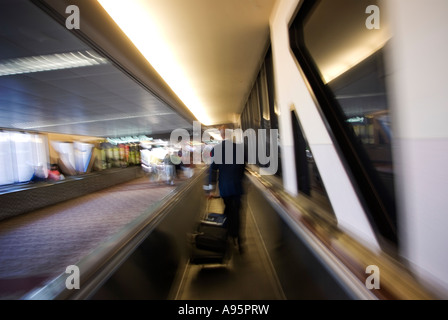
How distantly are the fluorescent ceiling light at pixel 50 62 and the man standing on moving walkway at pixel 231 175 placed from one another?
2711 millimetres

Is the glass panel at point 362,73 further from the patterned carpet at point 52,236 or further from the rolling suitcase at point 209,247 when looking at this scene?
the patterned carpet at point 52,236

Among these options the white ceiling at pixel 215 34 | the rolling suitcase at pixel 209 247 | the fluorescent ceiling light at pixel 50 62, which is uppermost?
the white ceiling at pixel 215 34

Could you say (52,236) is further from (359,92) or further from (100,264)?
(359,92)

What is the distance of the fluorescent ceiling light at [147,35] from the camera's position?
3161 mm

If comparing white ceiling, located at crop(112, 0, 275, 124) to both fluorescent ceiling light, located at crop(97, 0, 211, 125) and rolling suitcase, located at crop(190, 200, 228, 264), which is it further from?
rolling suitcase, located at crop(190, 200, 228, 264)

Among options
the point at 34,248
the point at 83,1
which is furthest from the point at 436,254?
the point at 34,248

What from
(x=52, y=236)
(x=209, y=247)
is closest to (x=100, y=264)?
(x=209, y=247)

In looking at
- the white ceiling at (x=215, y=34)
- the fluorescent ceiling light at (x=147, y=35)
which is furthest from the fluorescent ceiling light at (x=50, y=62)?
the white ceiling at (x=215, y=34)

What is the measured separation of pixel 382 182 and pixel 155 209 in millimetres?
2294

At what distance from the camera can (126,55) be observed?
4.02 metres

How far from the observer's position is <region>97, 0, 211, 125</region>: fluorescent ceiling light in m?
3.16

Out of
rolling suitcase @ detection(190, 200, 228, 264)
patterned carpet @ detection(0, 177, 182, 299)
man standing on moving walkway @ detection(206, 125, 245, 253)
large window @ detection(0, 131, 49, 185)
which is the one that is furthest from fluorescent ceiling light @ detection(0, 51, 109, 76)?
large window @ detection(0, 131, 49, 185)

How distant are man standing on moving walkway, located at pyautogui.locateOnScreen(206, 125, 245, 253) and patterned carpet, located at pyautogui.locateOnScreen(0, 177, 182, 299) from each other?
217cm

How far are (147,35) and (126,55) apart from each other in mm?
502
